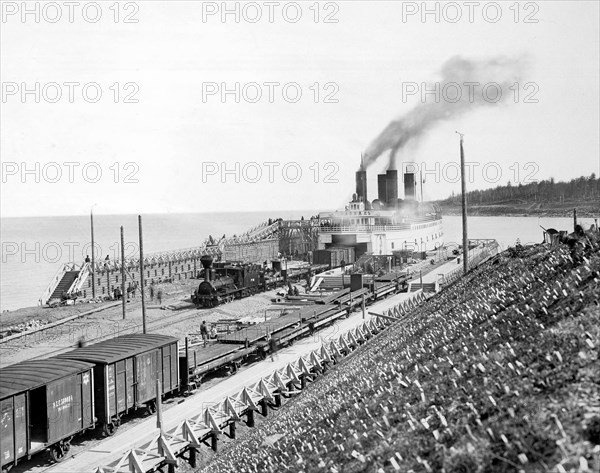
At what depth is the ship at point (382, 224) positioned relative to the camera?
7200 centimetres

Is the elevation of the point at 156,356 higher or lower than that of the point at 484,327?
lower

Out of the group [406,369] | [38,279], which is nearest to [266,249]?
[38,279]

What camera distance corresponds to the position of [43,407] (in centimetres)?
1608

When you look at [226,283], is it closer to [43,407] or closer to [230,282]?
[230,282]

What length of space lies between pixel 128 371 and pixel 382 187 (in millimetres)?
68043

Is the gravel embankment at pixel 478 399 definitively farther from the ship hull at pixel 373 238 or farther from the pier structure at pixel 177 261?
the ship hull at pixel 373 238

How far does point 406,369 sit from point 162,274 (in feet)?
166

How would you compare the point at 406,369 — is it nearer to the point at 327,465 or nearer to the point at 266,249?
the point at 327,465

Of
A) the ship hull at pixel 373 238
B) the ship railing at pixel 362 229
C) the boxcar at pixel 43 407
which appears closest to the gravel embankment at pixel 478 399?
the boxcar at pixel 43 407

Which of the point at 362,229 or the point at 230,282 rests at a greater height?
the point at 362,229

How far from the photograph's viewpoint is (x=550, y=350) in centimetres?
925

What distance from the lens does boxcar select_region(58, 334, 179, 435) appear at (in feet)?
59.4

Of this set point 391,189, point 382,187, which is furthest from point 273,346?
point 382,187

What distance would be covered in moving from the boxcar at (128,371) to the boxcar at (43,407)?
37cm
